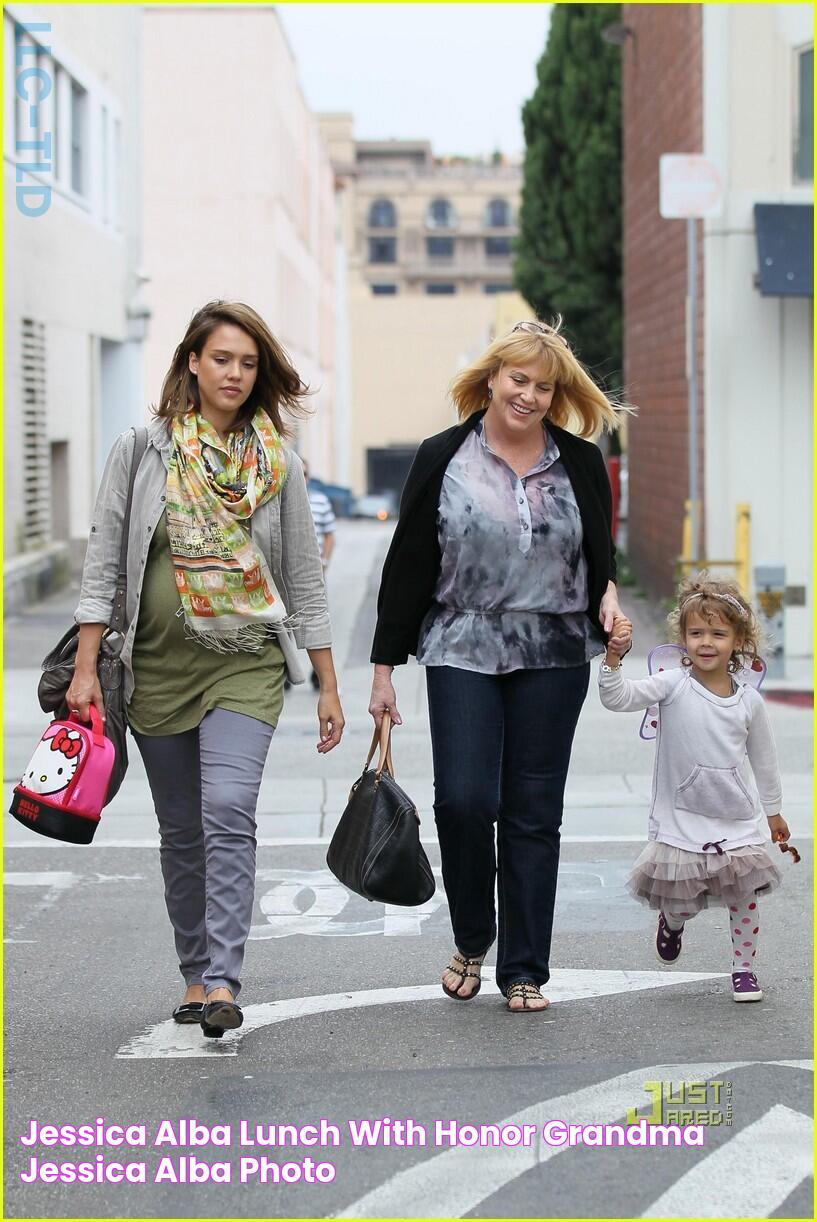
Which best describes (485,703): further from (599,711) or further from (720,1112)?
(599,711)

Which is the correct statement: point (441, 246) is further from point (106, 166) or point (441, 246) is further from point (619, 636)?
point (619, 636)

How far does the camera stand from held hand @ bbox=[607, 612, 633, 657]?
17.0 feet

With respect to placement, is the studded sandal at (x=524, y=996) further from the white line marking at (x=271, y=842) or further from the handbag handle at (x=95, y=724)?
the white line marking at (x=271, y=842)

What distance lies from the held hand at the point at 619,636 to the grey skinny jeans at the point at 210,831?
97cm

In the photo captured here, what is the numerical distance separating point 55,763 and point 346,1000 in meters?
1.20

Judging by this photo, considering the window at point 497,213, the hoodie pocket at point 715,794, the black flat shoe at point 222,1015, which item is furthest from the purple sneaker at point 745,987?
the window at point 497,213

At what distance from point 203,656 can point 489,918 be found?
3.68 ft

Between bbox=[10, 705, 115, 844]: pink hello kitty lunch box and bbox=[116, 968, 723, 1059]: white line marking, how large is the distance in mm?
607

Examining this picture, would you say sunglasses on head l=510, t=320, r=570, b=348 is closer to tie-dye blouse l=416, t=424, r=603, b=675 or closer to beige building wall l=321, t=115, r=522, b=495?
tie-dye blouse l=416, t=424, r=603, b=675

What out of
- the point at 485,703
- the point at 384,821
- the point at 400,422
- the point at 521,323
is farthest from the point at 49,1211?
the point at 400,422

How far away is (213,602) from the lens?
499cm

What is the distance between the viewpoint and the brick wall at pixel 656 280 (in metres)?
16.4

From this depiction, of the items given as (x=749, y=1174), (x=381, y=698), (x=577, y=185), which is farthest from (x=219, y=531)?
(x=577, y=185)

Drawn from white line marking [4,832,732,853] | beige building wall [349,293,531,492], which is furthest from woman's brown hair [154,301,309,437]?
beige building wall [349,293,531,492]
